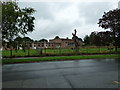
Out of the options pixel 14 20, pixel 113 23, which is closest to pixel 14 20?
pixel 14 20

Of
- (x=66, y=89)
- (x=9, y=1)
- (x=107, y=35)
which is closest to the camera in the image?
(x=66, y=89)

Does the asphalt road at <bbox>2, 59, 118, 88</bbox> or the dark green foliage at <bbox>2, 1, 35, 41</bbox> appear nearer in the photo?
the asphalt road at <bbox>2, 59, 118, 88</bbox>

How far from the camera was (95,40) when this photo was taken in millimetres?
24922

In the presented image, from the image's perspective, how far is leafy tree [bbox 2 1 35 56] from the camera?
10.9 metres

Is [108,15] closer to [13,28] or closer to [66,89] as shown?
[13,28]

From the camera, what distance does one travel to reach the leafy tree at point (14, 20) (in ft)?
35.9

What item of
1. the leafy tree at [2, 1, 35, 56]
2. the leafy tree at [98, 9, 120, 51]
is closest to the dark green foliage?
the leafy tree at [2, 1, 35, 56]

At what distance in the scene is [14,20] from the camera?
11195 millimetres

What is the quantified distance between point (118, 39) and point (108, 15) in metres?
4.61

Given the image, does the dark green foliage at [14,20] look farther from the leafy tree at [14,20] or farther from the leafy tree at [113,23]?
the leafy tree at [113,23]

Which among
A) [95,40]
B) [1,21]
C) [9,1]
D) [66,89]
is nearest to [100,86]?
[66,89]

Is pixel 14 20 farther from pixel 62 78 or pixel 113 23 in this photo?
pixel 113 23

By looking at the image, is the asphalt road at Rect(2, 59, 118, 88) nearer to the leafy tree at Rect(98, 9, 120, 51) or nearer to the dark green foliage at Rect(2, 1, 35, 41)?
the dark green foliage at Rect(2, 1, 35, 41)

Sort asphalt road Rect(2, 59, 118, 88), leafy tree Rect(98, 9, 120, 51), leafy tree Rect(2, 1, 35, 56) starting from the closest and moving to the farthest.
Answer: asphalt road Rect(2, 59, 118, 88) → leafy tree Rect(2, 1, 35, 56) → leafy tree Rect(98, 9, 120, 51)
